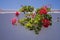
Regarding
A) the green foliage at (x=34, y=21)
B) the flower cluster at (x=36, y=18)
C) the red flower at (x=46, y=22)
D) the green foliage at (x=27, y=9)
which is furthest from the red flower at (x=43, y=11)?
the green foliage at (x=27, y=9)

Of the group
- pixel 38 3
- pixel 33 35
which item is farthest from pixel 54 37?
pixel 38 3

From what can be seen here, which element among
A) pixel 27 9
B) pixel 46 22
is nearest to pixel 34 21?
pixel 46 22

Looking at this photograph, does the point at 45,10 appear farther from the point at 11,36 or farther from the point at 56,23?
the point at 11,36

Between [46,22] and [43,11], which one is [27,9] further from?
[46,22]

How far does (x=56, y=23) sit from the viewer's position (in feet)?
24.9

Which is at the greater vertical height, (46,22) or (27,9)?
(27,9)

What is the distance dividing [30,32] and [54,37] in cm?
95

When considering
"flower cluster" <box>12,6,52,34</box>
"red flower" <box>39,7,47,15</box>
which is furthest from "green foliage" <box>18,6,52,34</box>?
"red flower" <box>39,7,47,15</box>

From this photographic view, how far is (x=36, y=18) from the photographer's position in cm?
634

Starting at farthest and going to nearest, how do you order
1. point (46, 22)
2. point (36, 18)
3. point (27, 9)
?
1. point (27, 9)
2. point (36, 18)
3. point (46, 22)

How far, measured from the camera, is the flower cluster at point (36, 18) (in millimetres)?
6234

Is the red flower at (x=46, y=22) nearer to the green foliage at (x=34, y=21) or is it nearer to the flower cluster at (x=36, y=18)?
the flower cluster at (x=36, y=18)

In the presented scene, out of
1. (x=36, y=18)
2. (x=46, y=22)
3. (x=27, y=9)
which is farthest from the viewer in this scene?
(x=27, y=9)

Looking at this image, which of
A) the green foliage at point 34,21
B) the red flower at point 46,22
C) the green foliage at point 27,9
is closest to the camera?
the red flower at point 46,22
